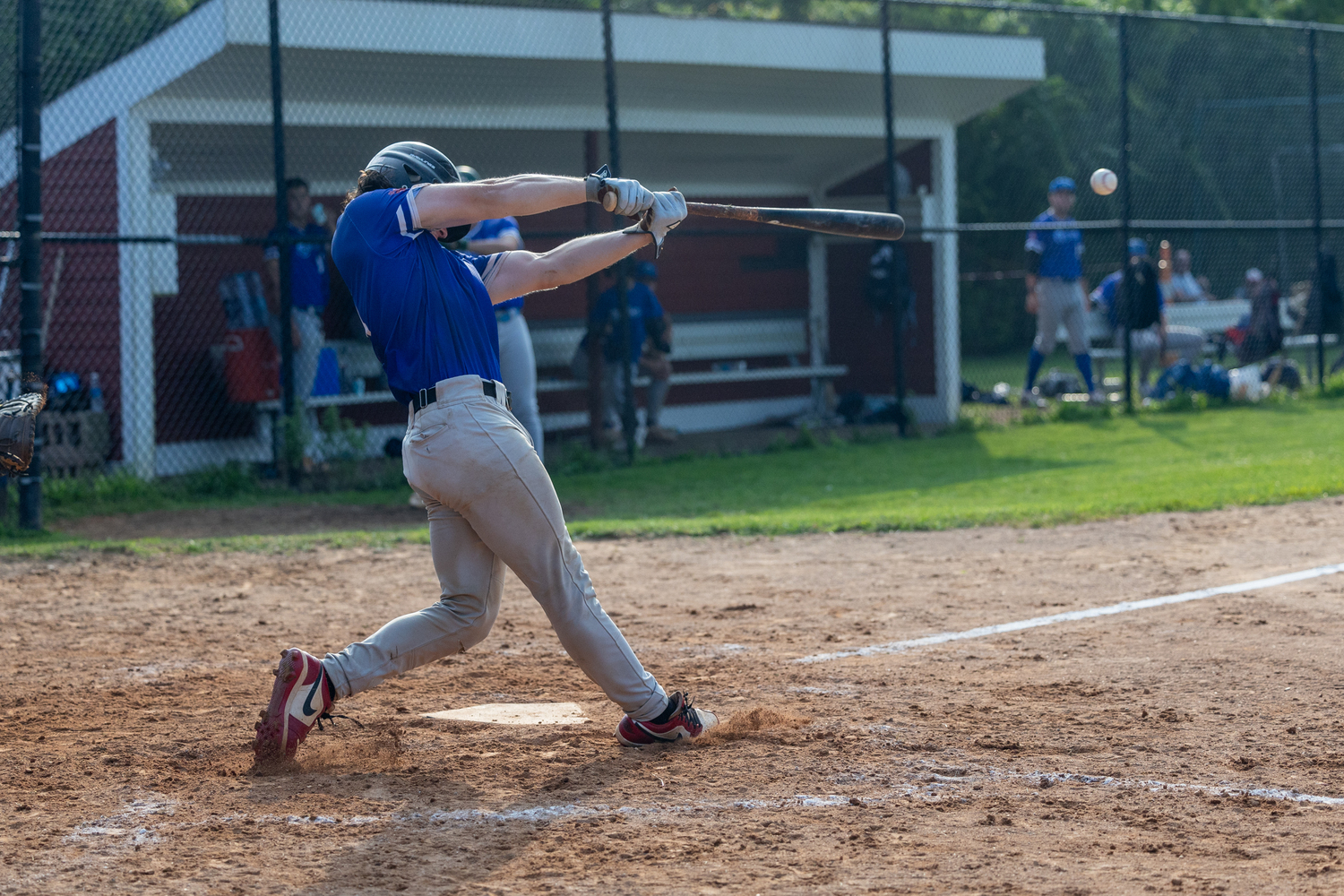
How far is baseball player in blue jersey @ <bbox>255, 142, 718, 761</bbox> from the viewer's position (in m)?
4.10

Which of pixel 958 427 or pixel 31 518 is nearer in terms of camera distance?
pixel 31 518

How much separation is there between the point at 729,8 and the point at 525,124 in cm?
1612

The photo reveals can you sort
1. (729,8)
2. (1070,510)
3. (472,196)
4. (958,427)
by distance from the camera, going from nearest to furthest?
(472,196) < (1070,510) < (958,427) < (729,8)

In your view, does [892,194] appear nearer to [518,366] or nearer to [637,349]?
[637,349]

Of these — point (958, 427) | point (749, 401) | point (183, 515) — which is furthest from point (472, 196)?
point (749, 401)

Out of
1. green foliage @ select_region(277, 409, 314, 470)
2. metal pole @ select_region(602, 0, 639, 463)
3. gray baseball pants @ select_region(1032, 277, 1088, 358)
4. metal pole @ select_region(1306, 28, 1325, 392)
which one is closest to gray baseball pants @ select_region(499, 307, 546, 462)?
green foliage @ select_region(277, 409, 314, 470)

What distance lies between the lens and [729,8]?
28.4 metres

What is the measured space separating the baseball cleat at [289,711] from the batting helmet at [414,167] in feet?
4.60

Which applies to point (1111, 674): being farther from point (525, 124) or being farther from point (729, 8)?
point (729, 8)

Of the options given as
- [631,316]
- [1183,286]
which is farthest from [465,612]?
[1183,286]

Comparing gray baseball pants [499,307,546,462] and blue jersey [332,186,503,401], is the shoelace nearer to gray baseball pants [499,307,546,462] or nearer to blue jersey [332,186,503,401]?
blue jersey [332,186,503,401]

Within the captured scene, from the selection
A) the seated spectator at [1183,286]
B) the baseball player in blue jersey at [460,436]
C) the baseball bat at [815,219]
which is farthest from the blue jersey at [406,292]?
the seated spectator at [1183,286]

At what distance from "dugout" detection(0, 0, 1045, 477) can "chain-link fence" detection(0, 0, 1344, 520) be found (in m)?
0.03

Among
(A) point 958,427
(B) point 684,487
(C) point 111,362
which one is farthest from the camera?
(A) point 958,427
